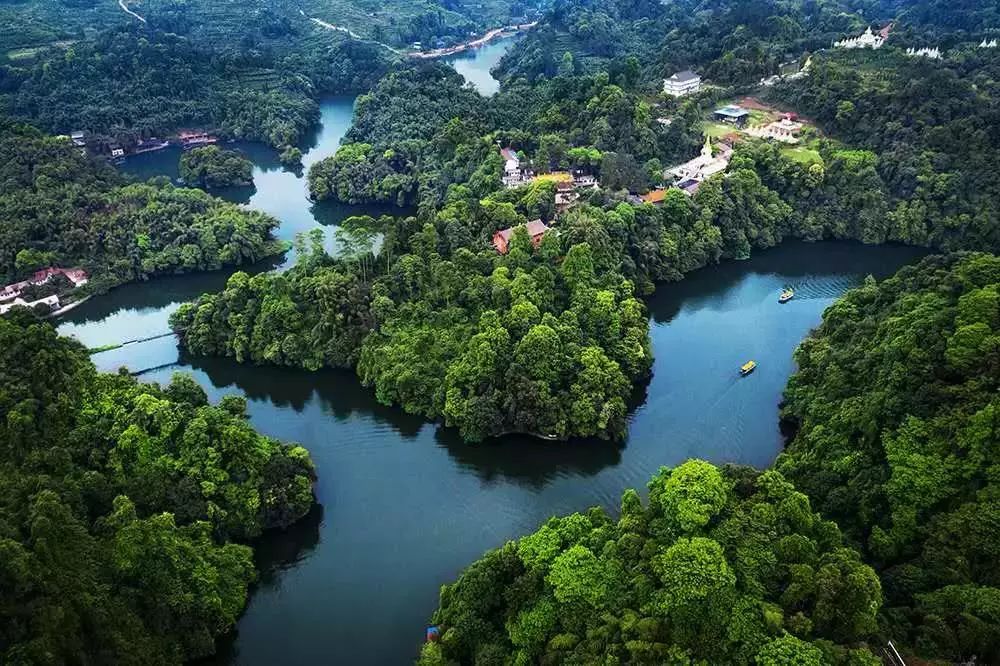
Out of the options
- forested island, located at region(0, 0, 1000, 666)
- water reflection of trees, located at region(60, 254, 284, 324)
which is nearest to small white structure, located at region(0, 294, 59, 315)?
water reflection of trees, located at region(60, 254, 284, 324)

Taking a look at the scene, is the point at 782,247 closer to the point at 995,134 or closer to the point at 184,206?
the point at 995,134

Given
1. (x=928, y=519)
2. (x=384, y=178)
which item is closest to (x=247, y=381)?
(x=384, y=178)

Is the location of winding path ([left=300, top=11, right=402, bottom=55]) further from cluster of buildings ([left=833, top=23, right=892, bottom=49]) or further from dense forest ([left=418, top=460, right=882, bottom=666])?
dense forest ([left=418, top=460, right=882, bottom=666])

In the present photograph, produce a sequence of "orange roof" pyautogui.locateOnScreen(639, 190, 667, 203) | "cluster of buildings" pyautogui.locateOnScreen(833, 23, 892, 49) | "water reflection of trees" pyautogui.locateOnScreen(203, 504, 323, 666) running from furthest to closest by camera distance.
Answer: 1. "cluster of buildings" pyautogui.locateOnScreen(833, 23, 892, 49)
2. "orange roof" pyautogui.locateOnScreen(639, 190, 667, 203)
3. "water reflection of trees" pyautogui.locateOnScreen(203, 504, 323, 666)

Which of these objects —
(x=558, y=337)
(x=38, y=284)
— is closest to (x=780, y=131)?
(x=558, y=337)

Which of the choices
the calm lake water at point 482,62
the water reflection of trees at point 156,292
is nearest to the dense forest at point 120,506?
the water reflection of trees at point 156,292

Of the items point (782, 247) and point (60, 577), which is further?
point (782, 247)
